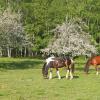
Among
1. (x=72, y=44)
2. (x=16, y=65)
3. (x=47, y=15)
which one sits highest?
(x=47, y=15)

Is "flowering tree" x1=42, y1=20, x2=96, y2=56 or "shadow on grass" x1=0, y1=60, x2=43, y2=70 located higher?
"flowering tree" x1=42, y1=20, x2=96, y2=56

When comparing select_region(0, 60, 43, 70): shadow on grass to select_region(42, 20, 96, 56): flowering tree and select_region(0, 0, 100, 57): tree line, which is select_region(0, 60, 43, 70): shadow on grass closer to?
select_region(42, 20, 96, 56): flowering tree

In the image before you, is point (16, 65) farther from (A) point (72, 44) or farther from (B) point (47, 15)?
(B) point (47, 15)

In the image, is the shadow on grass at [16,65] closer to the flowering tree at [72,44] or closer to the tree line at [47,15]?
the flowering tree at [72,44]

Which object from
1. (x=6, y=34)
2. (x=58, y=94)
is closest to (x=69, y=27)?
(x=6, y=34)

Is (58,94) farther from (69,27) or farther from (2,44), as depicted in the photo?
(69,27)

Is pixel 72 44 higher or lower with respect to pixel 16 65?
higher

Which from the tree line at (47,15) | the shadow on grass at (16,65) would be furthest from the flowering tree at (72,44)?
the tree line at (47,15)

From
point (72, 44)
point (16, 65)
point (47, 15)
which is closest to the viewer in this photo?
point (16, 65)

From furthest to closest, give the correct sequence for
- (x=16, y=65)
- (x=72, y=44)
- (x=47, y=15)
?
1. (x=47, y=15)
2. (x=72, y=44)
3. (x=16, y=65)

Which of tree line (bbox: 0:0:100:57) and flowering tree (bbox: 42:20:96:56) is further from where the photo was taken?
tree line (bbox: 0:0:100:57)

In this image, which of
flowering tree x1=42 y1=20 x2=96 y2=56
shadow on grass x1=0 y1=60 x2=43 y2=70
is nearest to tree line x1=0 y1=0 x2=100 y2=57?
flowering tree x1=42 y1=20 x2=96 y2=56

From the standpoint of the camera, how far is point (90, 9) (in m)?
100

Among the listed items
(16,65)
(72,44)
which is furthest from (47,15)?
(16,65)
